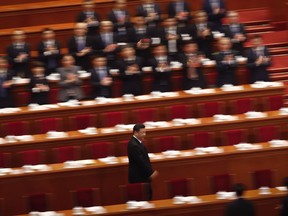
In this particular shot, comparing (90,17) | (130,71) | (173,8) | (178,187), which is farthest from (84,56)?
(178,187)

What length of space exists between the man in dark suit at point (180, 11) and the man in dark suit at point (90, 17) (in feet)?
3.86

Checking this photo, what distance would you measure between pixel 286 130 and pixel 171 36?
2507mm

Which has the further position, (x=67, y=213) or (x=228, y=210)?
(x=67, y=213)

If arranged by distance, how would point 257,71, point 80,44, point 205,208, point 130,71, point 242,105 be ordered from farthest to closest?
point 80,44 < point 257,71 < point 130,71 < point 242,105 < point 205,208

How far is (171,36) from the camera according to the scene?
1050cm

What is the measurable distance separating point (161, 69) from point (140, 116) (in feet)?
3.27

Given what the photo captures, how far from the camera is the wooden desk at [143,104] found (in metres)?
9.39

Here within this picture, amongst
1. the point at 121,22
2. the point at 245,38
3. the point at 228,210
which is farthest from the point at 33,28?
the point at 228,210

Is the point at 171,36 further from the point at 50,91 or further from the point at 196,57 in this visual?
the point at 50,91

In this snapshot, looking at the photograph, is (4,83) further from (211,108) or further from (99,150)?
(211,108)

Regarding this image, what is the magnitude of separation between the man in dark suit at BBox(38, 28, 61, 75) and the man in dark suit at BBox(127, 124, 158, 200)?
3324mm

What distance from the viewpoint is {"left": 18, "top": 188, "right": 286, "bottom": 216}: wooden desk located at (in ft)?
23.2

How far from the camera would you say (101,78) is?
9945 millimetres

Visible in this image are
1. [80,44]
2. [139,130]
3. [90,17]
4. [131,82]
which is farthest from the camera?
[90,17]
